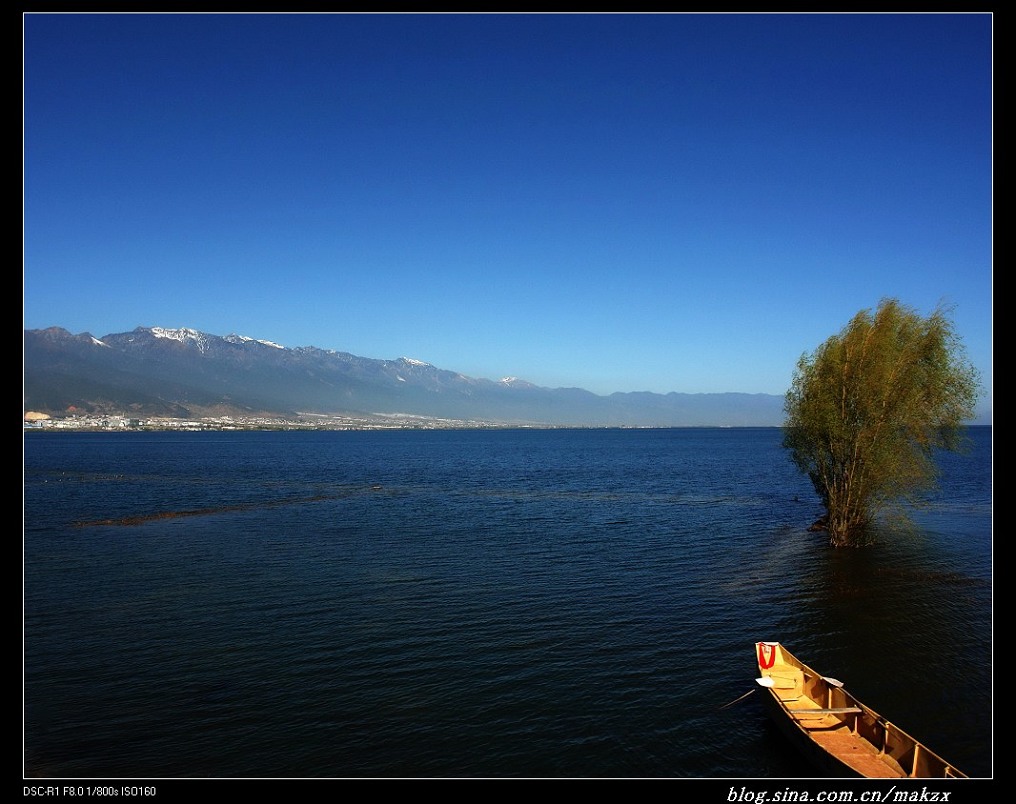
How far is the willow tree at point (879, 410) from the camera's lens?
4831cm

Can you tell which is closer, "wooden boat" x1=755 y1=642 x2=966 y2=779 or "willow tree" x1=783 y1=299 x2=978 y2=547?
"wooden boat" x1=755 y1=642 x2=966 y2=779

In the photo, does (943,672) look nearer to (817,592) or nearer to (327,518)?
(817,592)

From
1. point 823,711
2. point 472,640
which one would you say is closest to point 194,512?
point 472,640

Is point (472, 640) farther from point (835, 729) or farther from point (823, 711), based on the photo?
point (835, 729)

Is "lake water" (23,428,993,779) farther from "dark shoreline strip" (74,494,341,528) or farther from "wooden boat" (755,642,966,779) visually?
"wooden boat" (755,642,966,779)

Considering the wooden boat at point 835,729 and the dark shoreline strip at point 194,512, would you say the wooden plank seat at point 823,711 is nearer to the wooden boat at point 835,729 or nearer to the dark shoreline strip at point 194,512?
the wooden boat at point 835,729

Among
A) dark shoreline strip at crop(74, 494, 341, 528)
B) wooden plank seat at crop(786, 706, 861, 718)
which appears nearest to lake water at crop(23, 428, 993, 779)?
dark shoreline strip at crop(74, 494, 341, 528)

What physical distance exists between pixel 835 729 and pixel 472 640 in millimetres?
15355

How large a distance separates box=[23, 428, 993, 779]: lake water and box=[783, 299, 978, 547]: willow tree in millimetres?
5015

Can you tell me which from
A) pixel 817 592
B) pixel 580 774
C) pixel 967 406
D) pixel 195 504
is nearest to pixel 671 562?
pixel 817 592

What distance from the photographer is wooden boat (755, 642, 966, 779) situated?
728 inches

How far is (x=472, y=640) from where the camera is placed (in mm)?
30516

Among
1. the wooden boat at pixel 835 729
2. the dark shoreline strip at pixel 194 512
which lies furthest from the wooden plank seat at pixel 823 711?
the dark shoreline strip at pixel 194 512

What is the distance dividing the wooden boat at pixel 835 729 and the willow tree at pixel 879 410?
31.7 meters
